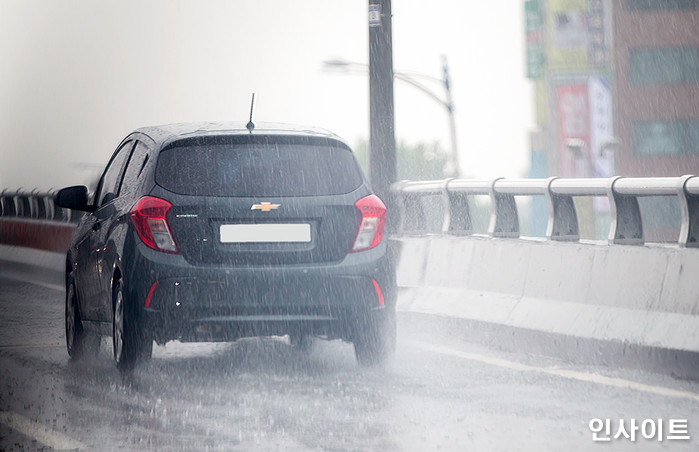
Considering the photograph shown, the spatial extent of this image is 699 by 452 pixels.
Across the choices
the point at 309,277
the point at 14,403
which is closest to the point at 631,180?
the point at 309,277

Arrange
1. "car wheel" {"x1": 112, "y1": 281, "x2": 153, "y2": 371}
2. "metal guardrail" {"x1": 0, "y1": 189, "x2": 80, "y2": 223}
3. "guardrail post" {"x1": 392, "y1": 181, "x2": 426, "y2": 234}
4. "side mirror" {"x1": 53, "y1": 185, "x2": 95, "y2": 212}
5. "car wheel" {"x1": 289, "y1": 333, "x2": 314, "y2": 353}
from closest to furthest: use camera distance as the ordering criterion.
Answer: "car wheel" {"x1": 112, "y1": 281, "x2": 153, "y2": 371}
"side mirror" {"x1": 53, "y1": 185, "x2": 95, "y2": 212}
"car wheel" {"x1": 289, "y1": 333, "x2": 314, "y2": 353}
"guardrail post" {"x1": 392, "y1": 181, "x2": 426, "y2": 234}
"metal guardrail" {"x1": 0, "y1": 189, "x2": 80, "y2": 223}

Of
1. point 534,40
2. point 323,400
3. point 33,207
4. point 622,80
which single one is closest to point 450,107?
point 33,207

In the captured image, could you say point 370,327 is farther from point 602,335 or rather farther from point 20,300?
point 20,300

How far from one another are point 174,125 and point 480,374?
271 centimetres

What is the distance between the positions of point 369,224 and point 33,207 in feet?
54.1

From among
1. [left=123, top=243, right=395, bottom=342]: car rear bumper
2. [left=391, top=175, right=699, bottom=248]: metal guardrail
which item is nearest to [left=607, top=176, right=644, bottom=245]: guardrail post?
[left=391, top=175, right=699, bottom=248]: metal guardrail

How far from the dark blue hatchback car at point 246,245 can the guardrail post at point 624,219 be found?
5.65ft

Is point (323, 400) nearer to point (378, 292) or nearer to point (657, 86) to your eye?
point (378, 292)

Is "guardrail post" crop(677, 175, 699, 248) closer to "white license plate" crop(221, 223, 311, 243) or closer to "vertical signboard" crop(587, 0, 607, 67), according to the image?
"white license plate" crop(221, 223, 311, 243)

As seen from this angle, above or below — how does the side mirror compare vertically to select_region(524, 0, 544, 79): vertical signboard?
below

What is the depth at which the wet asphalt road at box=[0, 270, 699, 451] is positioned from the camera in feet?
23.1

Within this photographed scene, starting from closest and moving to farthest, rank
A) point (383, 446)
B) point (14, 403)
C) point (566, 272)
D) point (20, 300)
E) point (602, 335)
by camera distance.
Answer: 1. point (383, 446)
2. point (14, 403)
3. point (602, 335)
4. point (566, 272)
5. point (20, 300)

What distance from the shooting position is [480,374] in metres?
9.32

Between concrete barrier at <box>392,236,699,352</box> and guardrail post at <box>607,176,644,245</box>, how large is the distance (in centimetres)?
15
